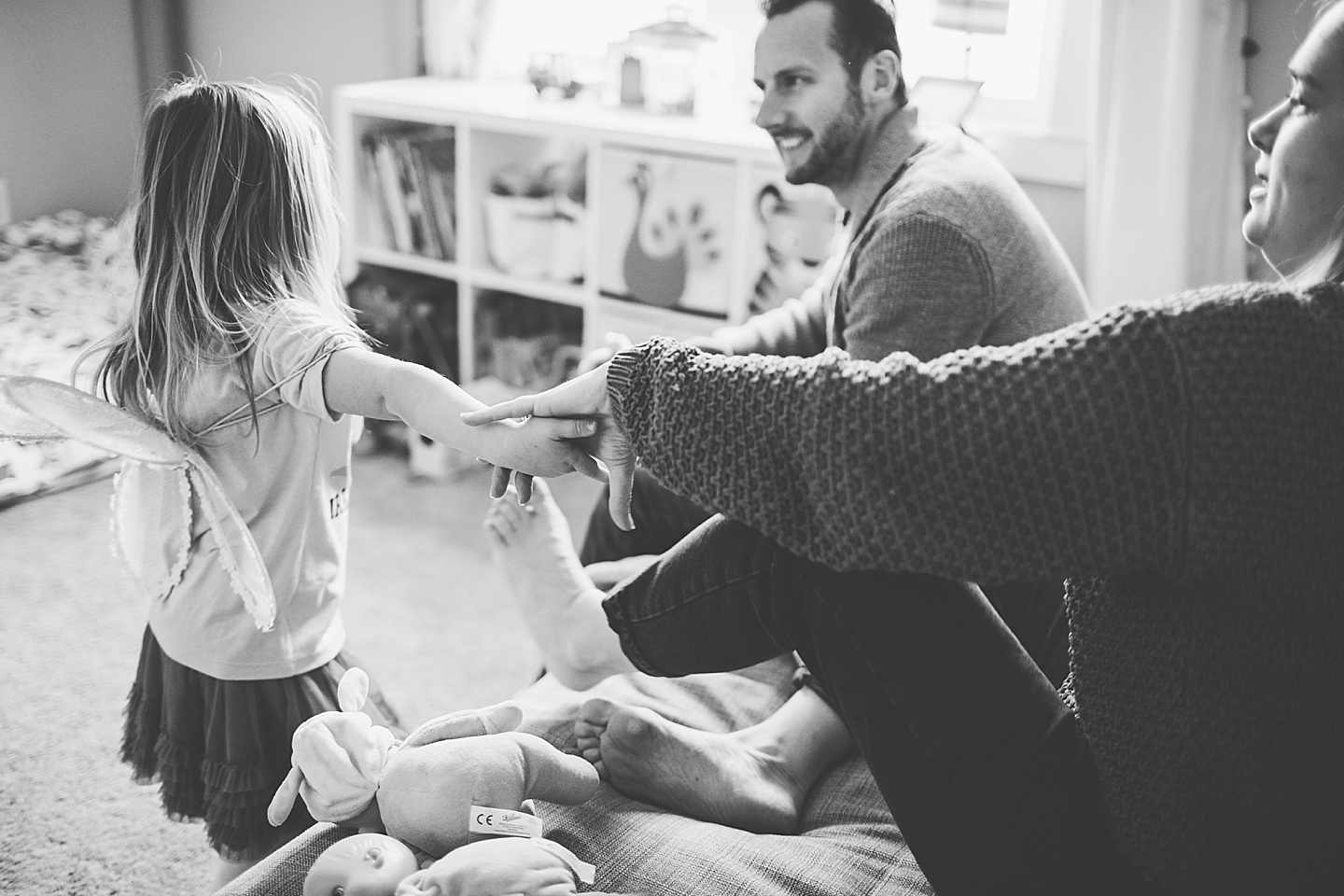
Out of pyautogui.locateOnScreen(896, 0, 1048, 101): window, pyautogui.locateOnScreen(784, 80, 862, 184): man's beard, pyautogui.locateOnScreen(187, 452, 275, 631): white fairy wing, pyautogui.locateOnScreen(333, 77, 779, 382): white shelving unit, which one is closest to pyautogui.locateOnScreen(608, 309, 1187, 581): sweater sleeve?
pyautogui.locateOnScreen(187, 452, 275, 631): white fairy wing

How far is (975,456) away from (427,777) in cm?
51

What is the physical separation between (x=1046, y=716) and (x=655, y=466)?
359 millimetres

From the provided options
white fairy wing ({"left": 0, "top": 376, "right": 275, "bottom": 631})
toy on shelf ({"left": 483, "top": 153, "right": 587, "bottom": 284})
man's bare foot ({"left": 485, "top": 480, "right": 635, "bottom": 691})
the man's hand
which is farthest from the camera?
toy on shelf ({"left": 483, "top": 153, "right": 587, "bottom": 284})

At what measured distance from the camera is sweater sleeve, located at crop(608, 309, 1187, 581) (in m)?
0.77

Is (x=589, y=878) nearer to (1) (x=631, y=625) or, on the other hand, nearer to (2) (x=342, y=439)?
(1) (x=631, y=625)

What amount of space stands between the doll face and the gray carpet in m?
0.63

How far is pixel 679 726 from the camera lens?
119cm

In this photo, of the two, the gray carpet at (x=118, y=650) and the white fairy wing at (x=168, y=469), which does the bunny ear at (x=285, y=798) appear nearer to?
the white fairy wing at (x=168, y=469)

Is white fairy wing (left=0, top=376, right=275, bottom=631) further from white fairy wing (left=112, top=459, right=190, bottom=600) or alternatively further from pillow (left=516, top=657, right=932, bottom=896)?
pillow (left=516, top=657, right=932, bottom=896)

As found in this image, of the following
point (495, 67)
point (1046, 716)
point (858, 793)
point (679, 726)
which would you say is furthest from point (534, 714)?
point (495, 67)

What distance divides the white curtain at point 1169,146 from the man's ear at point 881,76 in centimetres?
65

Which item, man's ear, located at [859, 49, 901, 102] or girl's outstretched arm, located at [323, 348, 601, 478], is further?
man's ear, located at [859, 49, 901, 102]

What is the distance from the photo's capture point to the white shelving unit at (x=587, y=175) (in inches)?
98.4

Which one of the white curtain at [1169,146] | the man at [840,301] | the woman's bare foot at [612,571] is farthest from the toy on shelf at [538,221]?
the woman's bare foot at [612,571]
